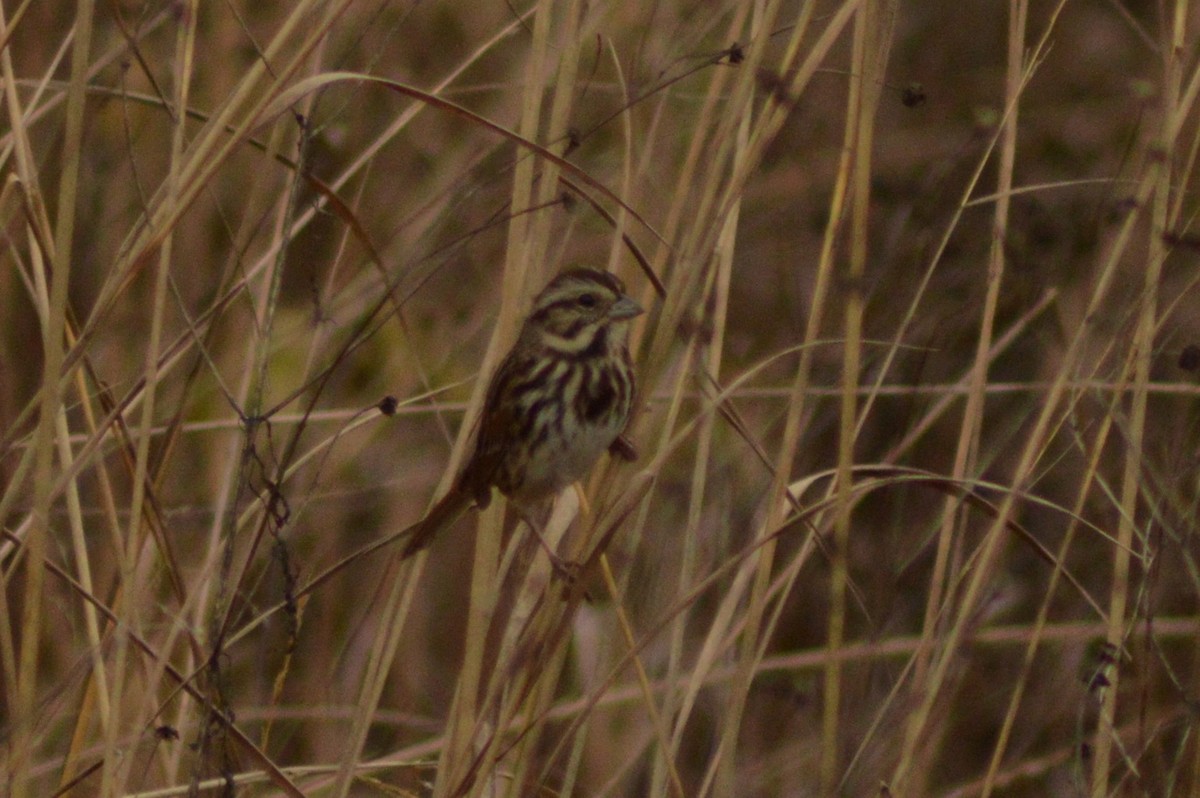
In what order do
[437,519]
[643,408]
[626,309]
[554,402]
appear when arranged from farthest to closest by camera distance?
[554,402], [437,519], [626,309], [643,408]

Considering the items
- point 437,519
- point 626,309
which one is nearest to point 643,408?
point 626,309

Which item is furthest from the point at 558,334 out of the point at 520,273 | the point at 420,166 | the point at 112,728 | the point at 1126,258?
the point at 1126,258

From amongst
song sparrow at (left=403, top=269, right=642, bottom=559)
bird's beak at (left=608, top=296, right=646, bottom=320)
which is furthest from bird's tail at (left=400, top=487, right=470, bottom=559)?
bird's beak at (left=608, top=296, right=646, bottom=320)

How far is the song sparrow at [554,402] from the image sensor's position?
3141 mm

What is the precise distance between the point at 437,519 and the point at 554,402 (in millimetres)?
385

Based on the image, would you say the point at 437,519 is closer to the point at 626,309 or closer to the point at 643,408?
the point at 626,309

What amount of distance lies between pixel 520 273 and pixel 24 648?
87 centimetres

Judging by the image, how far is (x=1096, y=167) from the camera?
5105mm

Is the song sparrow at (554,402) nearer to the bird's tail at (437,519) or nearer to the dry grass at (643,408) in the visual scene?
the bird's tail at (437,519)

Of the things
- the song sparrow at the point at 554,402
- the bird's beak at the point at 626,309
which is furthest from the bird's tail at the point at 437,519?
the bird's beak at the point at 626,309

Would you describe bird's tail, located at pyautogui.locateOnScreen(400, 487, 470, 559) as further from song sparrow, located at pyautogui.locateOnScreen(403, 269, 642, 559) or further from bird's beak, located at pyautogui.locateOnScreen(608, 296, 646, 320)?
bird's beak, located at pyautogui.locateOnScreen(608, 296, 646, 320)

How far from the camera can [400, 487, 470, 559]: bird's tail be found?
2.85 m

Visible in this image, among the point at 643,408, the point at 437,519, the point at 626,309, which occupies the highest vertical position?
the point at 626,309

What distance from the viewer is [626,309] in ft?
9.64
